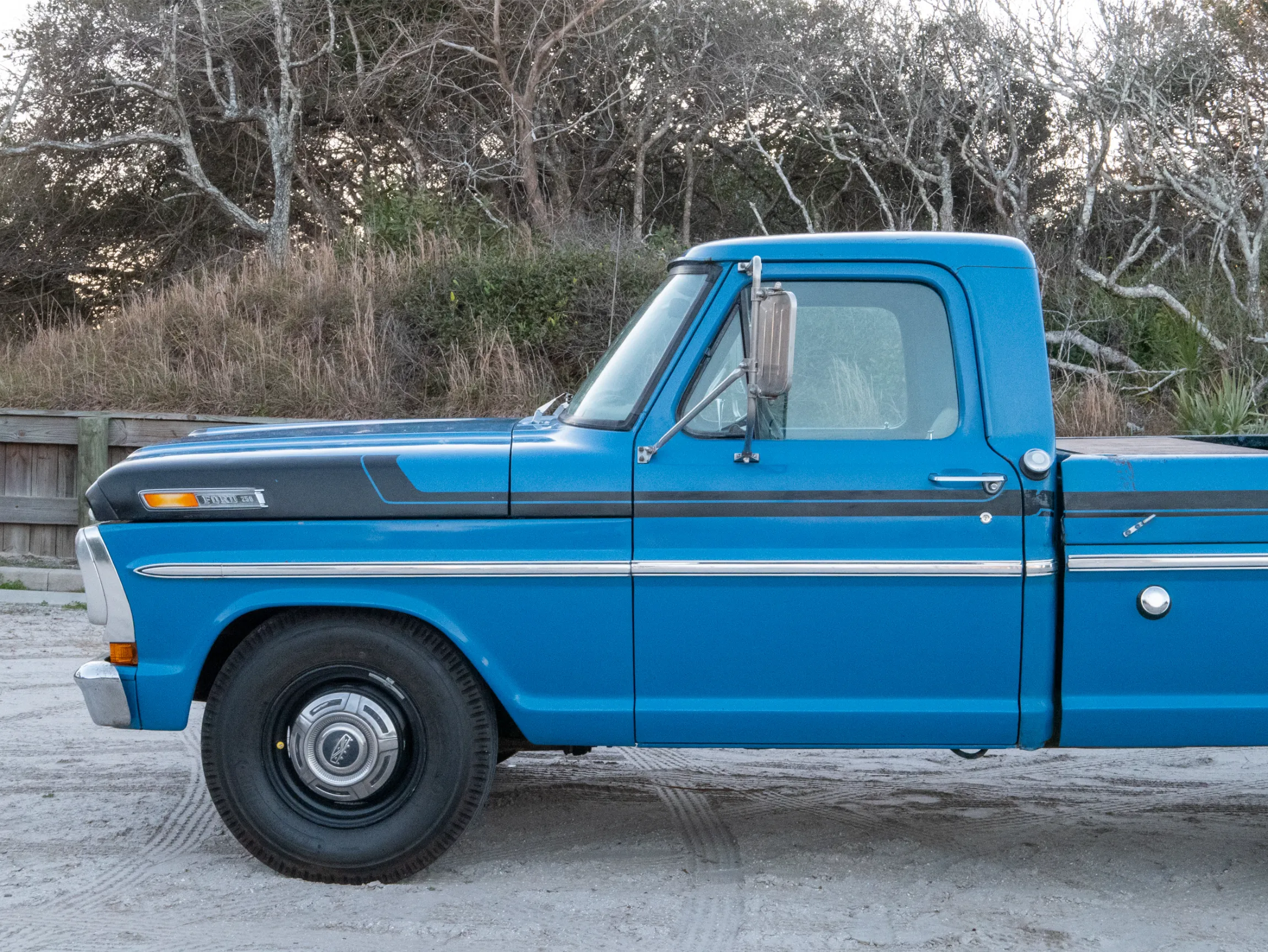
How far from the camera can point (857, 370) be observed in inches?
160

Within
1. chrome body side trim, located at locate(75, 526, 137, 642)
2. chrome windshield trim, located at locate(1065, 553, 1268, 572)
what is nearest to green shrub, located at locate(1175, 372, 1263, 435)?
chrome windshield trim, located at locate(1065, 553, 1268, 572)

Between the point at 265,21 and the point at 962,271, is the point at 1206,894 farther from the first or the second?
the point at 265,21

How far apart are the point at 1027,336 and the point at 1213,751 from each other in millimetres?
3250

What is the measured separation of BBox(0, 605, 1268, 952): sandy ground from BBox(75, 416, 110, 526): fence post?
568 cm

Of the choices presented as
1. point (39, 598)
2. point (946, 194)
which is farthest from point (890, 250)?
point (946, 194)

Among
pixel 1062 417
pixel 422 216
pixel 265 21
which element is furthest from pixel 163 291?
pixel 1062 417

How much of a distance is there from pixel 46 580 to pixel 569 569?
335 inches

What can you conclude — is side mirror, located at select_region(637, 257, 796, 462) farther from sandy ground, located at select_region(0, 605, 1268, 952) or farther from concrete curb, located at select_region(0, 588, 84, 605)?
concrete curb, located at select_region(0, 588, 84, 605)

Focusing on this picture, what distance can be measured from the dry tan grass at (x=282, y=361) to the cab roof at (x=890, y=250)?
8.21 metres

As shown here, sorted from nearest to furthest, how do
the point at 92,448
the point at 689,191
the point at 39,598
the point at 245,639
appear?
the point at 245,639 < the point at 39,598 < the point at 92,448 < the point at 689,191

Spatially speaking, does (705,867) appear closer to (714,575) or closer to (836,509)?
(714,575)

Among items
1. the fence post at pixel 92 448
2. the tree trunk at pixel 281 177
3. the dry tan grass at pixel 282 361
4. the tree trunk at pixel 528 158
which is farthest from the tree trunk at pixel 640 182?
the fence post at pixel 92 448

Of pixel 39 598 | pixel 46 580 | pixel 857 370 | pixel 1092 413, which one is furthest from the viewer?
pixel 1092 413

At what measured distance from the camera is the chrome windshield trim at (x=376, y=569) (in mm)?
4020
